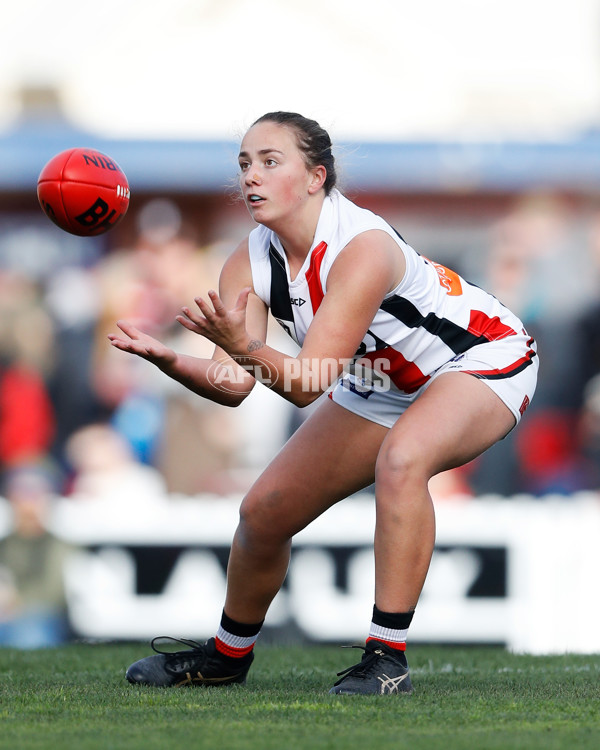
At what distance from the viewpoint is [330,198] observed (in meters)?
3.86

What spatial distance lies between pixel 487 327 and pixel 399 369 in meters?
0.35

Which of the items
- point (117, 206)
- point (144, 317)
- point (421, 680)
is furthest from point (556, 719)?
point (144, 317)

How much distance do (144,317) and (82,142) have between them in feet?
5.17

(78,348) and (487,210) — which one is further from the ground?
(487,210)

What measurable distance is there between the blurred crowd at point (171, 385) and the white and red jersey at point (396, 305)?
4.55 metres

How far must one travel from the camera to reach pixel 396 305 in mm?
3814

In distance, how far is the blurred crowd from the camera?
8789 mm

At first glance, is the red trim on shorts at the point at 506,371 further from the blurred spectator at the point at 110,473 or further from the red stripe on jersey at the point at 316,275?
the blurred spectator at the point at 110,473

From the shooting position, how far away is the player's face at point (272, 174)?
368 centimetres

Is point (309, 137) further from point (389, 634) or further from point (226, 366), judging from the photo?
point (389, 634)

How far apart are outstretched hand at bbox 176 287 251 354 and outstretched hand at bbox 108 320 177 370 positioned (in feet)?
0.77

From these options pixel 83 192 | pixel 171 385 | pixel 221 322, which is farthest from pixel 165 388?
pixel 221 322

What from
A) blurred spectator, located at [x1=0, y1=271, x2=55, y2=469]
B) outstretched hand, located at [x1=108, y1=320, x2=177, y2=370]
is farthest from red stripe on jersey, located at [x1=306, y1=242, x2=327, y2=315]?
blurred spectator, located at [x1=0, y1=271, x2=55, y2=469]

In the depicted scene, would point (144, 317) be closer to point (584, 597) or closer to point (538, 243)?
point (538, 243)
